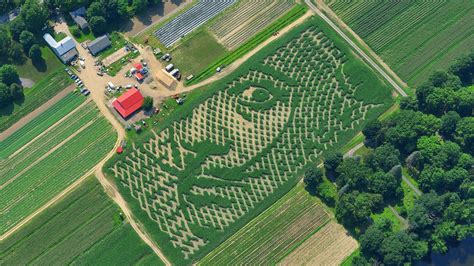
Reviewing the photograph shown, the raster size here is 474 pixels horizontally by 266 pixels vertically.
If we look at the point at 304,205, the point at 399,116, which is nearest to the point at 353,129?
the point at 399,116

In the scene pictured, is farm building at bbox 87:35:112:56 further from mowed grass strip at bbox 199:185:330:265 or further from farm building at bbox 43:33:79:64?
mowed grass strip at bbox 199:185:330:265

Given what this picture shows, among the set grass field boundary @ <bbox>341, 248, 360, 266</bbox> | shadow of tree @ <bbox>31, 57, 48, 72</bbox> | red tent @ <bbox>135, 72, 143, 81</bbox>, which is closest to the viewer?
grass field boundary @ <bbox>341, 248, 360, 266</bbox>

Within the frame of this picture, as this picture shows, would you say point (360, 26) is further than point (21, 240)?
Yes

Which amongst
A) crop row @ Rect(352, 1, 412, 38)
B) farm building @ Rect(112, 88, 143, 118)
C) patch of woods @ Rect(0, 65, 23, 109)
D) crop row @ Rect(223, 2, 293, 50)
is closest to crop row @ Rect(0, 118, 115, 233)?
farm building @ Rect(112, 88, 143, 118)

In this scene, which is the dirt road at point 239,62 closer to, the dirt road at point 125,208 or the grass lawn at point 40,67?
the dirt road at point 125,208

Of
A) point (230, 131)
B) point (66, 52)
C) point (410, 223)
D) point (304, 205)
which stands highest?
point (66, 52)

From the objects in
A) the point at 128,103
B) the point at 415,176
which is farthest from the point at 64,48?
the point at 415,176

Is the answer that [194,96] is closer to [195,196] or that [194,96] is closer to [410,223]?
[195,196]

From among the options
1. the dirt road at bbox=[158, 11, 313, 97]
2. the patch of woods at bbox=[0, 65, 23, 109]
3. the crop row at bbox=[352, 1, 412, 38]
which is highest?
the patch of woods at bbox=[0, 65, 23, 109]
